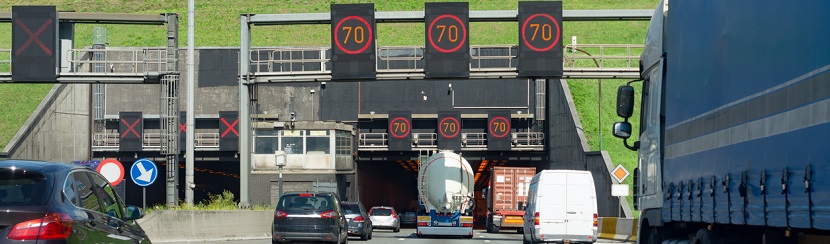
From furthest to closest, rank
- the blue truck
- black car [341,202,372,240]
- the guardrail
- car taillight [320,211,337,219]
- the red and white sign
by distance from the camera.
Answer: the guardrail
black car [341,202,372,240]
car taillight [320,211,337,219]
the red and white sign
the blue truck

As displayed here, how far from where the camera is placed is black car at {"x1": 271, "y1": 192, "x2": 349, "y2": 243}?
1073 inches

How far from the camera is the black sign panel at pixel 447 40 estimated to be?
110 feet

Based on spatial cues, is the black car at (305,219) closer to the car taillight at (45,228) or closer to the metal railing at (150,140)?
the car taillight at (45,228)

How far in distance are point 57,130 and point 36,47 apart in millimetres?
29300

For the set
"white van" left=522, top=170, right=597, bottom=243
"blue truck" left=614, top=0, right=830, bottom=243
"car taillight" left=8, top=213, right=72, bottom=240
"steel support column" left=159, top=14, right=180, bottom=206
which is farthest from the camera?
"steel support column" left=159, top=14, right=180, bottom=206

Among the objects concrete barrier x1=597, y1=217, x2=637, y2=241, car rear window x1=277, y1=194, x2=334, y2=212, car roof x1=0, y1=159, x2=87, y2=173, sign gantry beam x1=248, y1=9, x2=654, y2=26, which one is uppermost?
sign gantry beam x1=248, y1=9, x2=654, y2=26

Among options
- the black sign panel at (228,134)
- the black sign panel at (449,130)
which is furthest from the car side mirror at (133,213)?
the black sign panel at (449,130)

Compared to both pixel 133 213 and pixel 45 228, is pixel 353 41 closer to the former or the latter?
pixel 133 213

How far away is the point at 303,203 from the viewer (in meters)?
27.6

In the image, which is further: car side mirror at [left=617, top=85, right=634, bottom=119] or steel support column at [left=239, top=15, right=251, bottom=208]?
steel support column at [left=239, top=15, right=251, bottom=208]

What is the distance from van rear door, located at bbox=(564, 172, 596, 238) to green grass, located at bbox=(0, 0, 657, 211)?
102 ft

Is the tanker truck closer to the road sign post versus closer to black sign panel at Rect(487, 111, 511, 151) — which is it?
the road sign post

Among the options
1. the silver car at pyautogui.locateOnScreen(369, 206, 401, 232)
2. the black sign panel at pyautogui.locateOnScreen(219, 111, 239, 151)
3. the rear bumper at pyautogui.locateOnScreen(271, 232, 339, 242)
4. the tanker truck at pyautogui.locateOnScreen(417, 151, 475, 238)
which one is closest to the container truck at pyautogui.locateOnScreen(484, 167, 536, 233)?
the silver car at pyautogui.locateOnScreen(369, 206, 401, 232)

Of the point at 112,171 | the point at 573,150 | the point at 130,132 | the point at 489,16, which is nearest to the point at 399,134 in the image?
the point at 573,150
